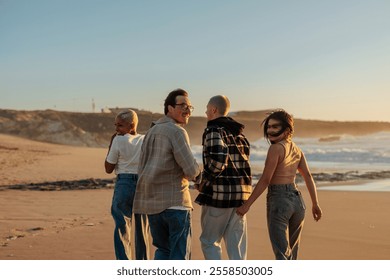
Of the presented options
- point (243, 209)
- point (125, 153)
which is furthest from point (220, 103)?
point (125, 153)

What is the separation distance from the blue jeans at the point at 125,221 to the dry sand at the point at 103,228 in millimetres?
1322

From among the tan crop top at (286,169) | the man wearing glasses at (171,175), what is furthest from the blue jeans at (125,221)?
the tan crop top at (286,169)

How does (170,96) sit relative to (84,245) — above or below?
above

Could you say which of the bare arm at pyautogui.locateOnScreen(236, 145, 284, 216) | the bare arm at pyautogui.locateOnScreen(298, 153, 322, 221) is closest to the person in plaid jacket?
the bare arm at pyautogui.locateOnScreen(236, 145, 284, 216)

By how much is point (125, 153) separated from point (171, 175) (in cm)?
105

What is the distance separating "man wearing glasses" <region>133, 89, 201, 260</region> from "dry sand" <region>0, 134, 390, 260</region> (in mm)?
2358

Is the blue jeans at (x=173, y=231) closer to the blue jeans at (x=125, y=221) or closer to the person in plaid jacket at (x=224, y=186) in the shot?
the person in plaid jacket at (x=224, y=186)

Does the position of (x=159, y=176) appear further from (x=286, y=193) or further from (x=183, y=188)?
(x=286, y=193)

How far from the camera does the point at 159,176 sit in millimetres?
4305

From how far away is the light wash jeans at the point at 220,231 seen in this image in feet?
15.2

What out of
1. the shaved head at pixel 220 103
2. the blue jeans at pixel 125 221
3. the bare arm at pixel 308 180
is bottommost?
the blue jeans at pixel 125 221

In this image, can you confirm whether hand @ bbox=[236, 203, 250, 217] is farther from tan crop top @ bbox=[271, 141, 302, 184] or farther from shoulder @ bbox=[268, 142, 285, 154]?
shoulder @ bbox=[268, 142, 285, 154]

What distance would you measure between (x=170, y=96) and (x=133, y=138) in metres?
1.02
